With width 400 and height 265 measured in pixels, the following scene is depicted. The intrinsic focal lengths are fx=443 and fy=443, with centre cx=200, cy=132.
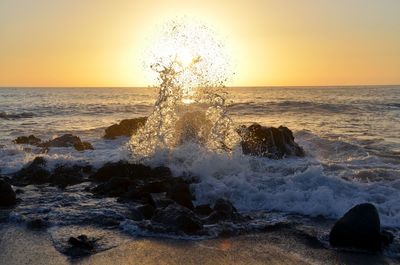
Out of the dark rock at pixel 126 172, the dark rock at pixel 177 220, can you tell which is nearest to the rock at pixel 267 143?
the dark rock at pixel 126 172

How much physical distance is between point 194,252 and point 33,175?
7.17 meters

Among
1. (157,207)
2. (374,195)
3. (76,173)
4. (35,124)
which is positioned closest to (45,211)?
(157,207)

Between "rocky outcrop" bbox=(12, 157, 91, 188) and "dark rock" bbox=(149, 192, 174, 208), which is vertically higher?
"dark rock" bbox=(149, 192, 174, 208)

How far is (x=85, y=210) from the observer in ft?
29.7

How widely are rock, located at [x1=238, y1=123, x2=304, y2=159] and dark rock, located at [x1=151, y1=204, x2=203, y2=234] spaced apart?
7.71 metres

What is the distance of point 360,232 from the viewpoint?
7.11 metres

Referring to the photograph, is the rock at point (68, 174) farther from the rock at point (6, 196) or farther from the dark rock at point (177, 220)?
the dark rock at point (177, 220)

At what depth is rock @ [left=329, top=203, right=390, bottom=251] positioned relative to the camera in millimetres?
7031

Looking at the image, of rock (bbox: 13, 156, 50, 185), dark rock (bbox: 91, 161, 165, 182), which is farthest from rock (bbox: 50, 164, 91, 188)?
dark rock (bbox: 91, 161, 165, 182)

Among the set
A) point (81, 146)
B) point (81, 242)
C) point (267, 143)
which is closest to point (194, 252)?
point (81, 242)

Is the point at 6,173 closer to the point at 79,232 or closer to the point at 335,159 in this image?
the point at 79,232

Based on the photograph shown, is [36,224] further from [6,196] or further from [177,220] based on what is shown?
[177,220]

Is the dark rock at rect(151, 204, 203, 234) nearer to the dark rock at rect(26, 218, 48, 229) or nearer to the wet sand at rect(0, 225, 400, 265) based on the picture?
the wet sand at rect(0, 225, 400, 265)

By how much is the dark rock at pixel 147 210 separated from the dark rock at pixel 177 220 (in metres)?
0.30
